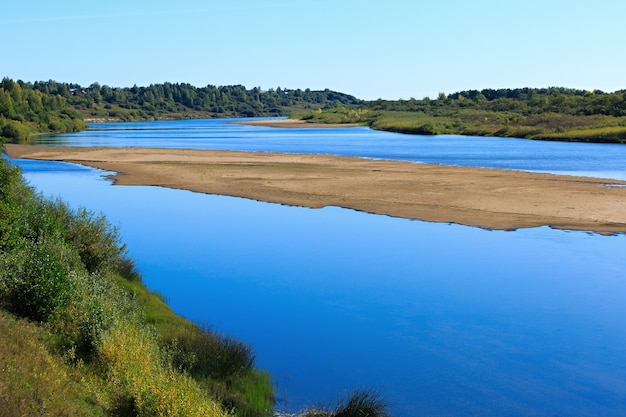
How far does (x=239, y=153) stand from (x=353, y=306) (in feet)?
147

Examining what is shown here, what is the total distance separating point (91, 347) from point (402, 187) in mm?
26597

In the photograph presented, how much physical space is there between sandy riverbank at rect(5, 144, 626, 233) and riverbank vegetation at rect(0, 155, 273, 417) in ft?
51.3

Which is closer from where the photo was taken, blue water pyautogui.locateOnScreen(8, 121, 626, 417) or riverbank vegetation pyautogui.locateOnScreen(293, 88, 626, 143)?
blue water pyautogui.locateOnScreen(8, 121, 626, 417)

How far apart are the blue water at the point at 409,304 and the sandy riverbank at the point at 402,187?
7.16 feet

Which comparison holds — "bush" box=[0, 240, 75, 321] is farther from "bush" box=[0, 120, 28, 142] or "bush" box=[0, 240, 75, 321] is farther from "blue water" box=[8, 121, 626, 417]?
"bush" box=[0, 120, 28, 142]

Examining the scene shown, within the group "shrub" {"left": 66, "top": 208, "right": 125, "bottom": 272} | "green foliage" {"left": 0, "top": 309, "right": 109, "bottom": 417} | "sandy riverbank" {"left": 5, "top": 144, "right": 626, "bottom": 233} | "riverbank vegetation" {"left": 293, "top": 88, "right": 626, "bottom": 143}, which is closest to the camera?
"green foliage" {"left": 0, "top": 309, "right": 109, "bottom": 417}

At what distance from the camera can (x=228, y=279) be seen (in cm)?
1820

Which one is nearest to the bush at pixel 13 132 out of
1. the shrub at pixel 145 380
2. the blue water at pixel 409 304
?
the blue water at pixel 409 304

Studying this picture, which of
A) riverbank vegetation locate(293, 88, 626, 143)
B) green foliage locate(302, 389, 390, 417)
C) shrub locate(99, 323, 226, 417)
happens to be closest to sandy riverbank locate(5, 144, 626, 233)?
green foliage locate(302, 389, 390, 417)

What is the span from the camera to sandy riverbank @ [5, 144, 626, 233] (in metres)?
27.3

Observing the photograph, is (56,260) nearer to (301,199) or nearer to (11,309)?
(11,309)

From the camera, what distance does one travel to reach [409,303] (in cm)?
1603

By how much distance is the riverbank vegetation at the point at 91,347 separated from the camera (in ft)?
26.0

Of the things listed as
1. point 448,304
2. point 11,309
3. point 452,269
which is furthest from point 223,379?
point 452,269
